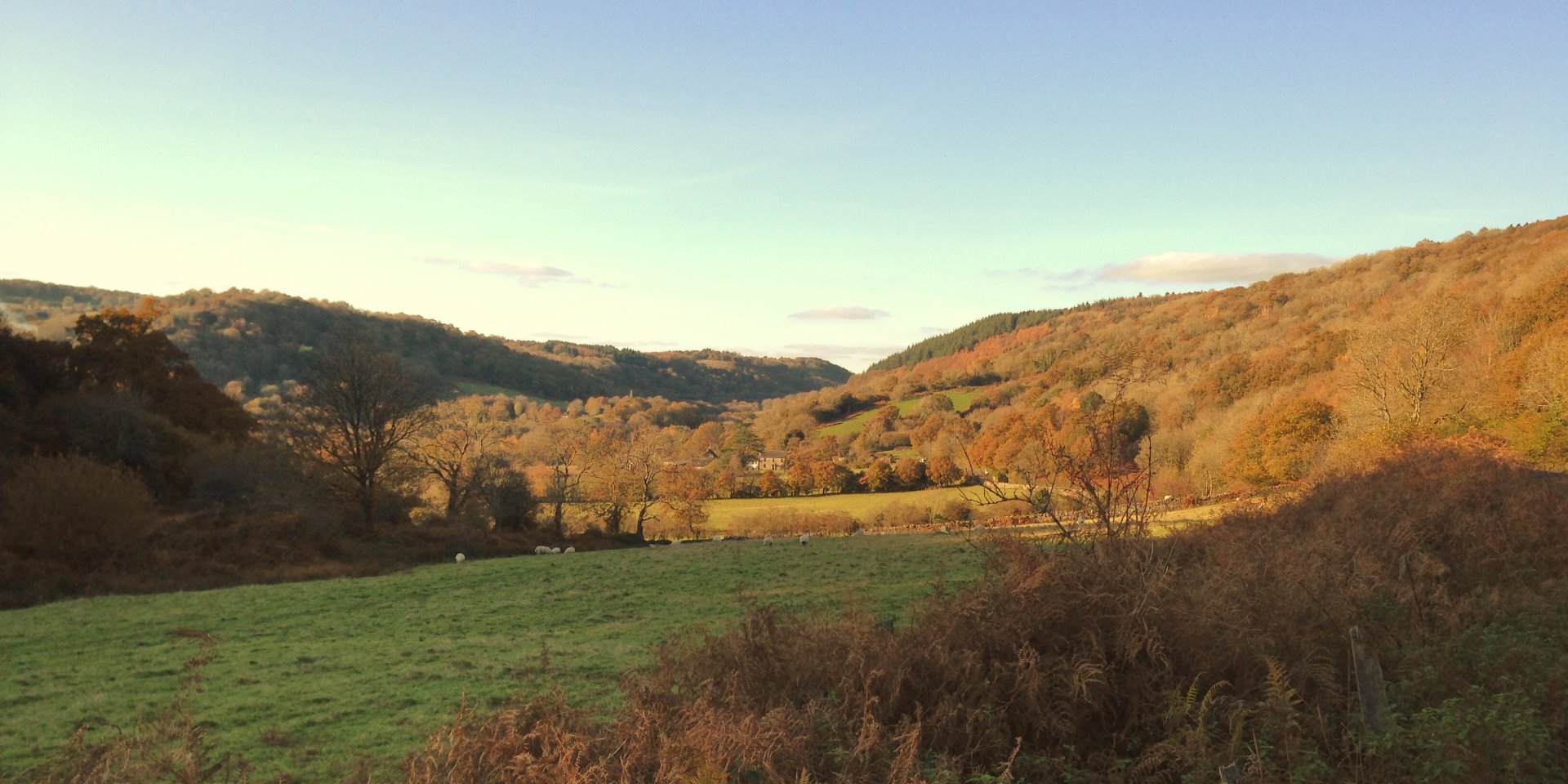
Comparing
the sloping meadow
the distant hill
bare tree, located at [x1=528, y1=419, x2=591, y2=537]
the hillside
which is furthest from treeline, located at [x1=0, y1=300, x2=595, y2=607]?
the hillside

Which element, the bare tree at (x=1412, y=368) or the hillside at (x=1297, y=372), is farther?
the bare tree at (x=1412, y=368)

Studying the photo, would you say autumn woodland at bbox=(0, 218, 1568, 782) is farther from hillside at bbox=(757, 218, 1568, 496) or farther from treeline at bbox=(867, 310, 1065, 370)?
treeline at bbox=(867, 310, 1065, 370)

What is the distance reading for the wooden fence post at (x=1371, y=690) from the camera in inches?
232

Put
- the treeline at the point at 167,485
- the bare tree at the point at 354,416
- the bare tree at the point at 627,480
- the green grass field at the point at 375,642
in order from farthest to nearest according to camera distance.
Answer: the bare tree at the point at 627,480, the bare tree at the point at 354,416, the treeline at the point at 167,485, the green grass field at the point at 375,642

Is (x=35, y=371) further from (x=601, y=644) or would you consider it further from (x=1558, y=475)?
(x=1558, y=475)

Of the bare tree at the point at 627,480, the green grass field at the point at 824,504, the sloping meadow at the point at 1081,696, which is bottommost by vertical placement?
the green grass field at the point at 824,504

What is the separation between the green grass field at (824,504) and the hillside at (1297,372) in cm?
464

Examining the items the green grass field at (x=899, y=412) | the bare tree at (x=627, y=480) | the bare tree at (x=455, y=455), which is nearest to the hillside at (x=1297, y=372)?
the green grass field at (x=899, y=412)

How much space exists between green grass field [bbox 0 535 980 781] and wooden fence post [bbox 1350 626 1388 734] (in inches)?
171

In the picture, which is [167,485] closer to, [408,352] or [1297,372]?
[1297,372]

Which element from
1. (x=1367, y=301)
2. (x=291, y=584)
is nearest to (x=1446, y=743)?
(x=291, y=584)

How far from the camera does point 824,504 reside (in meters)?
55.8

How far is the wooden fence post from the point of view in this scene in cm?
589

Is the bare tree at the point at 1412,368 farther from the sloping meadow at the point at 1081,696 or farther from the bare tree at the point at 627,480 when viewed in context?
the bare tree at the point at 627,480
